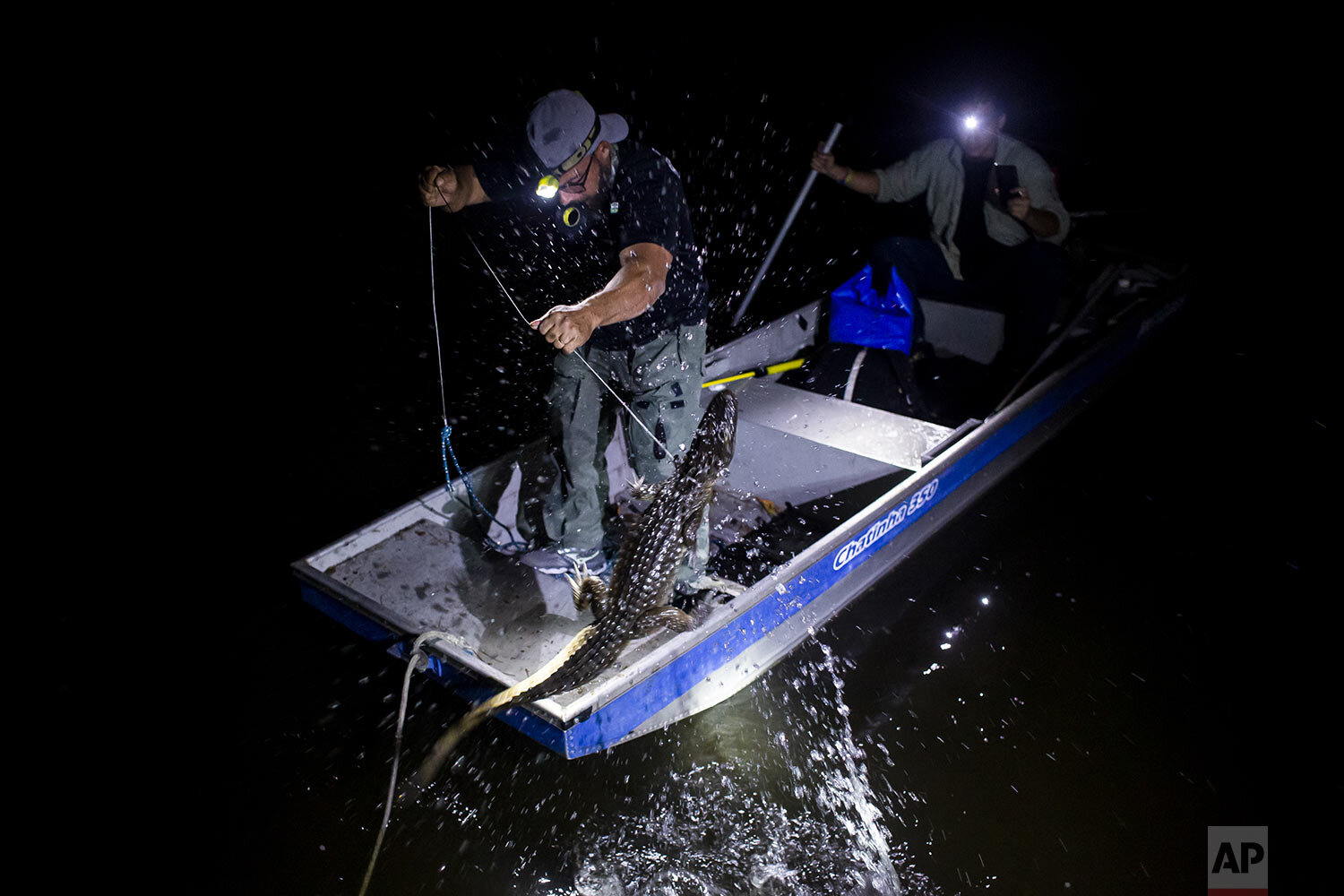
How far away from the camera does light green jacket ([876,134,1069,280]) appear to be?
5398 millimetres

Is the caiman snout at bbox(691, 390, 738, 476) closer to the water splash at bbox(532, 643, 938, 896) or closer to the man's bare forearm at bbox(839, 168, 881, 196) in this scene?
the water splash at bbox(532, 643, 938, 896)

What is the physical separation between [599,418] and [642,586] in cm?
92

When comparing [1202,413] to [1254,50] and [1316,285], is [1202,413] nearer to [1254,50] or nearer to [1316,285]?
[1316,285]

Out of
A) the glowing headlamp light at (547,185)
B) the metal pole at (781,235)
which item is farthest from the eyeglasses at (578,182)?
the metal pole at (781,235)

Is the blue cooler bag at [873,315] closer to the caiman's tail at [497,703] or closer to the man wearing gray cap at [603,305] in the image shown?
the man wearing gray cap at [603,305]

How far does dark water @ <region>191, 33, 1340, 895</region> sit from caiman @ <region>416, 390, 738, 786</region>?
0.51m

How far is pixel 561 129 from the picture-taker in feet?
9.18

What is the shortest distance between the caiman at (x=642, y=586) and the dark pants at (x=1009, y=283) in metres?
3.16

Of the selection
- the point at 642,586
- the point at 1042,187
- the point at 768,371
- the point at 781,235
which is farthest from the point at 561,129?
the point at 1042,187

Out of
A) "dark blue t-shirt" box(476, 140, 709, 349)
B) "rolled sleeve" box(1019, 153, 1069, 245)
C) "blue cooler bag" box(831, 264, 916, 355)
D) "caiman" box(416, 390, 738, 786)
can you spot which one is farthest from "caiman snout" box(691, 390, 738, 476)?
"rolled sleeve" box(1019, 153, 1069, 245)

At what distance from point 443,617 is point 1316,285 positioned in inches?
456

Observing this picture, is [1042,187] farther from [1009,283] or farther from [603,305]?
[603,305]

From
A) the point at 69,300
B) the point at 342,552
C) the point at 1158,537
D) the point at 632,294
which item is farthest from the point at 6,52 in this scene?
the point at 1158,537

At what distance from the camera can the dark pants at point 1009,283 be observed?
17.9ft
